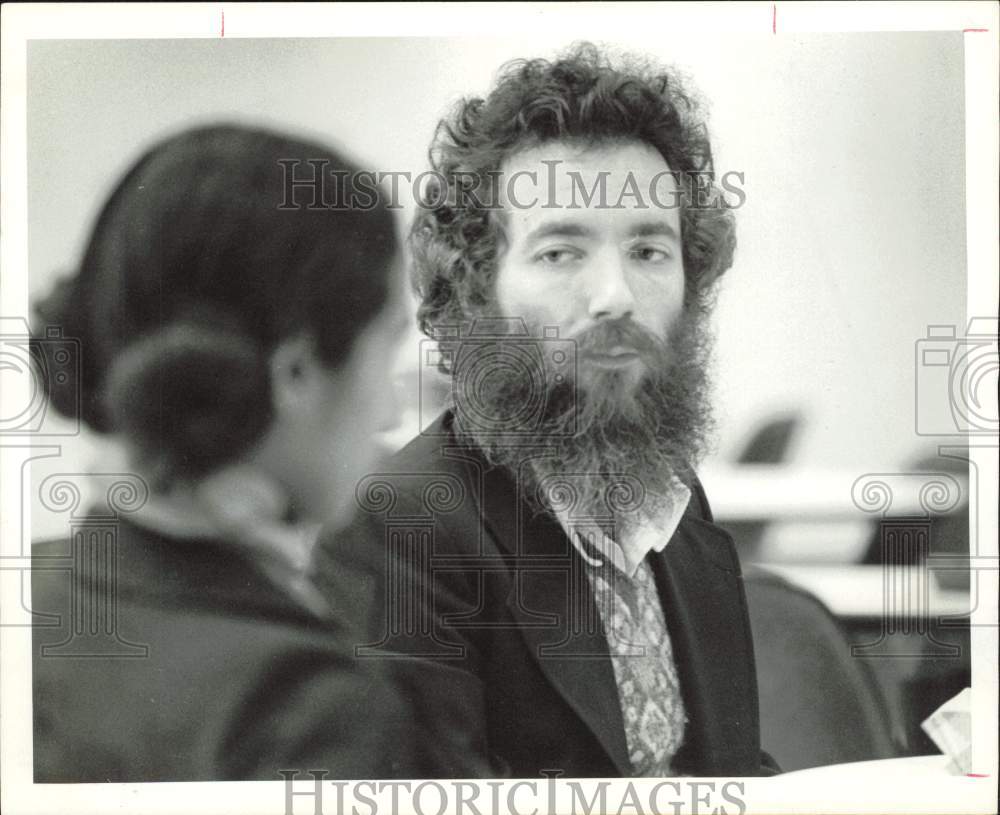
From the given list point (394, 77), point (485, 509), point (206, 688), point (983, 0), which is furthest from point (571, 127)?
point (206, 688)

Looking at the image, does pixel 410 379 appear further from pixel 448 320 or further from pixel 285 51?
pixel 285 51

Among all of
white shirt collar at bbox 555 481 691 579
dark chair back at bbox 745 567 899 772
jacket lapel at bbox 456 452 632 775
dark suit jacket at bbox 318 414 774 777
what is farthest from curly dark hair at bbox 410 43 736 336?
dark chair back at bbox 745 567 899 772

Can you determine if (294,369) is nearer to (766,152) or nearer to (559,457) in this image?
(559,457)

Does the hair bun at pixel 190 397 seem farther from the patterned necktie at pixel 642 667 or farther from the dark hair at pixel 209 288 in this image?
the patterned necktie at pixel 642 667

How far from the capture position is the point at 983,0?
279 centimetres

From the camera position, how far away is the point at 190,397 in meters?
2.70

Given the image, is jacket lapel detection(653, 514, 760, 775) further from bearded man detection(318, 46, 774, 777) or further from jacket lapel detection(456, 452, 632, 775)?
jacket lapel detection(456, 452, 632, 775)

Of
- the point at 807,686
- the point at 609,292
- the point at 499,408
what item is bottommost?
the point at 807,686

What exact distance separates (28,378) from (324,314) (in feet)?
2.67

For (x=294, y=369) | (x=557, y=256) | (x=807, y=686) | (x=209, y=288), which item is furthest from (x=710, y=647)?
(x=209, y=288)

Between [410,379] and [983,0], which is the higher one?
[983,0]

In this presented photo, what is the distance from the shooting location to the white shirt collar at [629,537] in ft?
8.89

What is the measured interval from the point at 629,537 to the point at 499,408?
48cm

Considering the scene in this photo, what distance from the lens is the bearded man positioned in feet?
8.75
